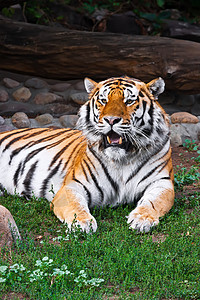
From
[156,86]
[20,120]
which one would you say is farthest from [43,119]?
[156,86]

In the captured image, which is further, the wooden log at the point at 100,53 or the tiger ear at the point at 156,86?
the wooden log at the point at 100,53

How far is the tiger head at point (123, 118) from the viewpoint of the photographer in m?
3.76

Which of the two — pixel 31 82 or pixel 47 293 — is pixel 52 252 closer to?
pixel 47 293

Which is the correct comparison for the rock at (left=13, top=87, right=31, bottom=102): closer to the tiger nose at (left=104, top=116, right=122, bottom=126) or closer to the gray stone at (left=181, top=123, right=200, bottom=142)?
the gray stone at (left=181, top=123, right=200, bottom=142)

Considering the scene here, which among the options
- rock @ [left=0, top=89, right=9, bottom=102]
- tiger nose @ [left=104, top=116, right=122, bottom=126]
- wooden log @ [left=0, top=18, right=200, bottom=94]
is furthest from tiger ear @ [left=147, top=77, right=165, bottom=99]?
rock @ [left=0, top=89, right=9, bottom=102]

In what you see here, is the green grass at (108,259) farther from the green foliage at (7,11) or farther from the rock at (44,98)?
the green foliage at (7,11)

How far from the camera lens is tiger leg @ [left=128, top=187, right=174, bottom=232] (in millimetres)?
3465

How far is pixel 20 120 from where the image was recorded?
6.71 m

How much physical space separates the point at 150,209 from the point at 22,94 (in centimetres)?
394

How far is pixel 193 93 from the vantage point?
685 cm

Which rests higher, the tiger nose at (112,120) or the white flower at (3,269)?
the tiger nose at (112,120)

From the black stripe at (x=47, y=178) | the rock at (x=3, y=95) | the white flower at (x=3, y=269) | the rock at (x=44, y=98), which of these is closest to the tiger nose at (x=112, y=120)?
the black stripe at (x=47, y=178)

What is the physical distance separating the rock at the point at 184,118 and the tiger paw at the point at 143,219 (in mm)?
3592

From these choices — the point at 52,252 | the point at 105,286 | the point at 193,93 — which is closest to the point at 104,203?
the point at 52,252
